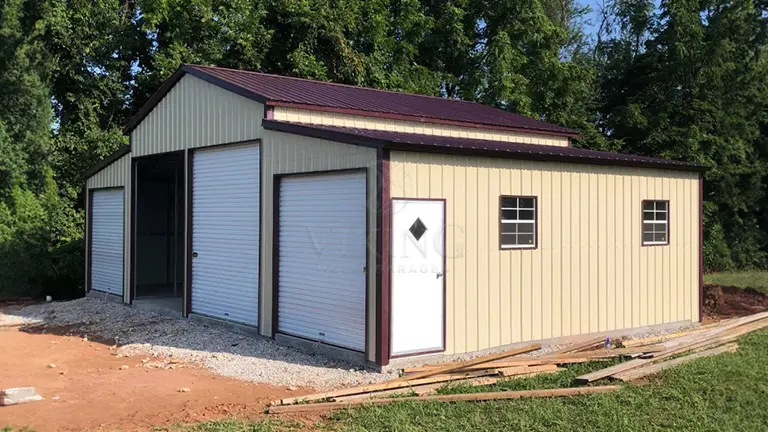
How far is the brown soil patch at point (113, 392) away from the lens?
6.98 metres

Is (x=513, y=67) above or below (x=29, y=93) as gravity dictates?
above

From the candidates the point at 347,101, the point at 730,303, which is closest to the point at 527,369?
the point at 347,101

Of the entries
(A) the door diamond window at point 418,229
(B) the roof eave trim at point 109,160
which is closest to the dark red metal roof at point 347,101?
(B) the roof eave trim at point 109,160

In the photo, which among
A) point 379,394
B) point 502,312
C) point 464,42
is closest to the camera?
point 379,394

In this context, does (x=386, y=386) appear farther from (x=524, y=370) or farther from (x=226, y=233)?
(x=226, y=233)

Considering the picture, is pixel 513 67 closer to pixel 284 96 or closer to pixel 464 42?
pixel 464 42

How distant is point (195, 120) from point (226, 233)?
242 centimetres

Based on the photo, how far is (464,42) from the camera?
28172mm

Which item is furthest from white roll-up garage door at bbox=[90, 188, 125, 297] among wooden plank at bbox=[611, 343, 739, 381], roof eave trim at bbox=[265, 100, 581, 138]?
wooden plank at bbox=[611, 343, 739, 381]

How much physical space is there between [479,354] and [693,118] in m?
20.2

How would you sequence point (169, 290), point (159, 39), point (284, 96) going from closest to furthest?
point (284, 96) < point (169, 290) < point (159, 39)

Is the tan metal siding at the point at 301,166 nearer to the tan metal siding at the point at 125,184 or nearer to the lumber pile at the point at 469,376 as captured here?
the lumber pile at the point at 469,376

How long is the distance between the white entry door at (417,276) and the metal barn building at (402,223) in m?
0.02

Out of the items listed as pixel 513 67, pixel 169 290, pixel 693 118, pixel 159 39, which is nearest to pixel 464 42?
pixel 513 67
